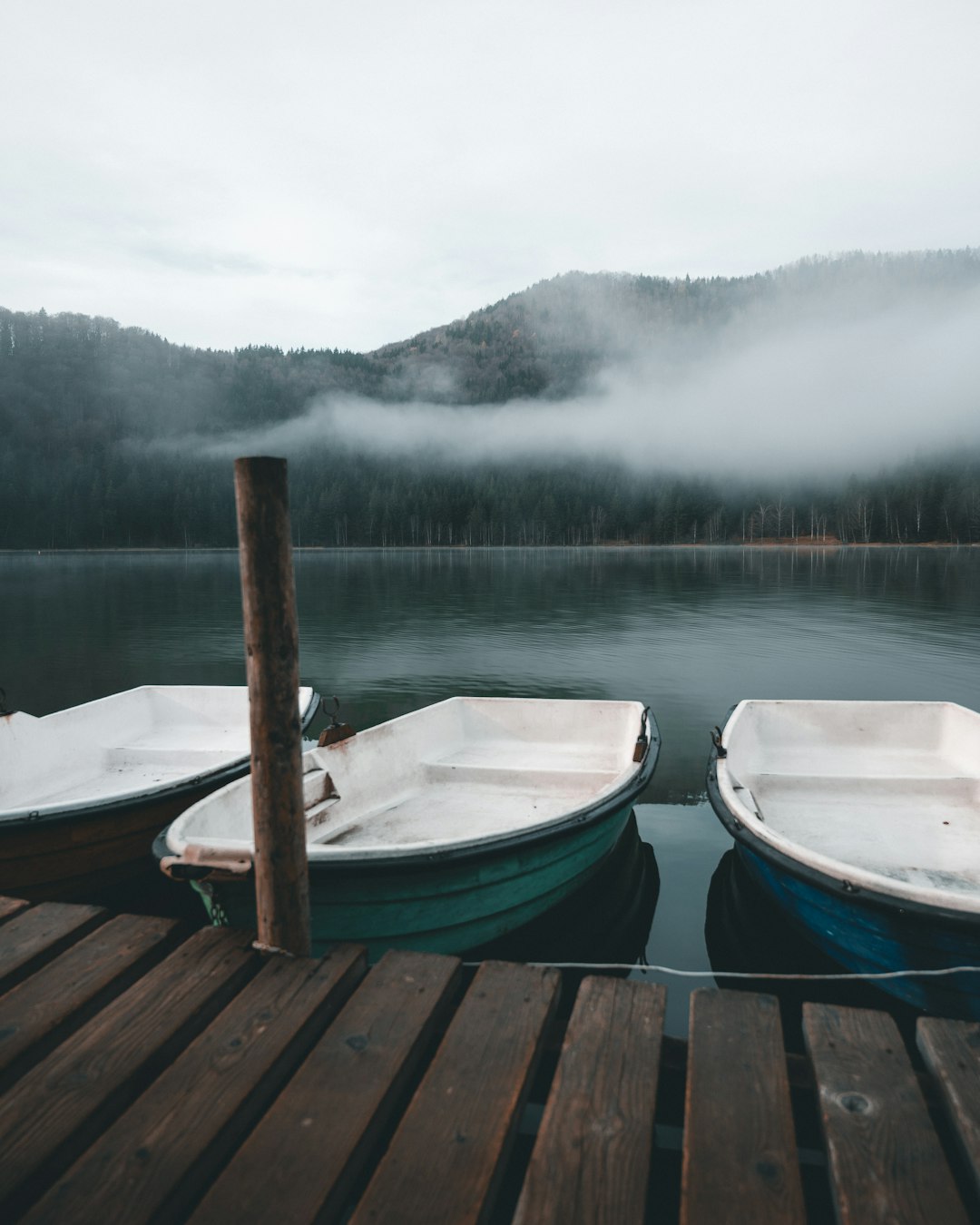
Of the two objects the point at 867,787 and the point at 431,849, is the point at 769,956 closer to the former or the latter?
the point at 867,787

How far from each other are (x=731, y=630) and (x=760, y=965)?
94.7ft

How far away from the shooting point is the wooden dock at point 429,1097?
2.46m

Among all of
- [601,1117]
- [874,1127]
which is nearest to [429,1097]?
[601,1117]

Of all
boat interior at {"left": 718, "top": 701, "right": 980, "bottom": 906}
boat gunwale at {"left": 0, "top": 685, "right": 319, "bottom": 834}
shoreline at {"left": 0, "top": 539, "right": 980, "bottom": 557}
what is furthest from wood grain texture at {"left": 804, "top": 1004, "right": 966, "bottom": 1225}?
shoreline at {"left": 0, "top": 539, "right": 980, "bottom": 557}

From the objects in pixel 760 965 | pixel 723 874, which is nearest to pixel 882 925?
pixel 760 965

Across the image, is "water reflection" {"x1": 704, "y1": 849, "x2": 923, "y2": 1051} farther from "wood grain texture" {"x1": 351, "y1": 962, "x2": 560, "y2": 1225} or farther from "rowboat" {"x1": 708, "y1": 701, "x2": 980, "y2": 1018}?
"wood grain texture" {"x1": 351, "y1": 962, "x2": 560, "y2": 1225}

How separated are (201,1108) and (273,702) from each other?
72.8 inches

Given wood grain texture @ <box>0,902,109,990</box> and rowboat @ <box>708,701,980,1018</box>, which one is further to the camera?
rowboat @ <box>708,701,980,1018</box>

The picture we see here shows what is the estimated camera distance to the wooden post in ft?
13.0

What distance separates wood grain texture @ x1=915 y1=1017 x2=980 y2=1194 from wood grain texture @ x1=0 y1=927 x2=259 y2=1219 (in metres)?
3.17

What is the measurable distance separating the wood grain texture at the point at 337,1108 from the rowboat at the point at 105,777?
1665 mm

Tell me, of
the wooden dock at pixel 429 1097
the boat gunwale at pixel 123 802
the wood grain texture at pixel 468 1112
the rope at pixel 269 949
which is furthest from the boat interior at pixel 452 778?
the wood grain texture at pixel 468 1112

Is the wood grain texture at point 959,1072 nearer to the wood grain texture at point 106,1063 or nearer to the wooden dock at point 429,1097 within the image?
the wooden dock at point 429,1097

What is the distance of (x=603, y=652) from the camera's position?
28.7m
